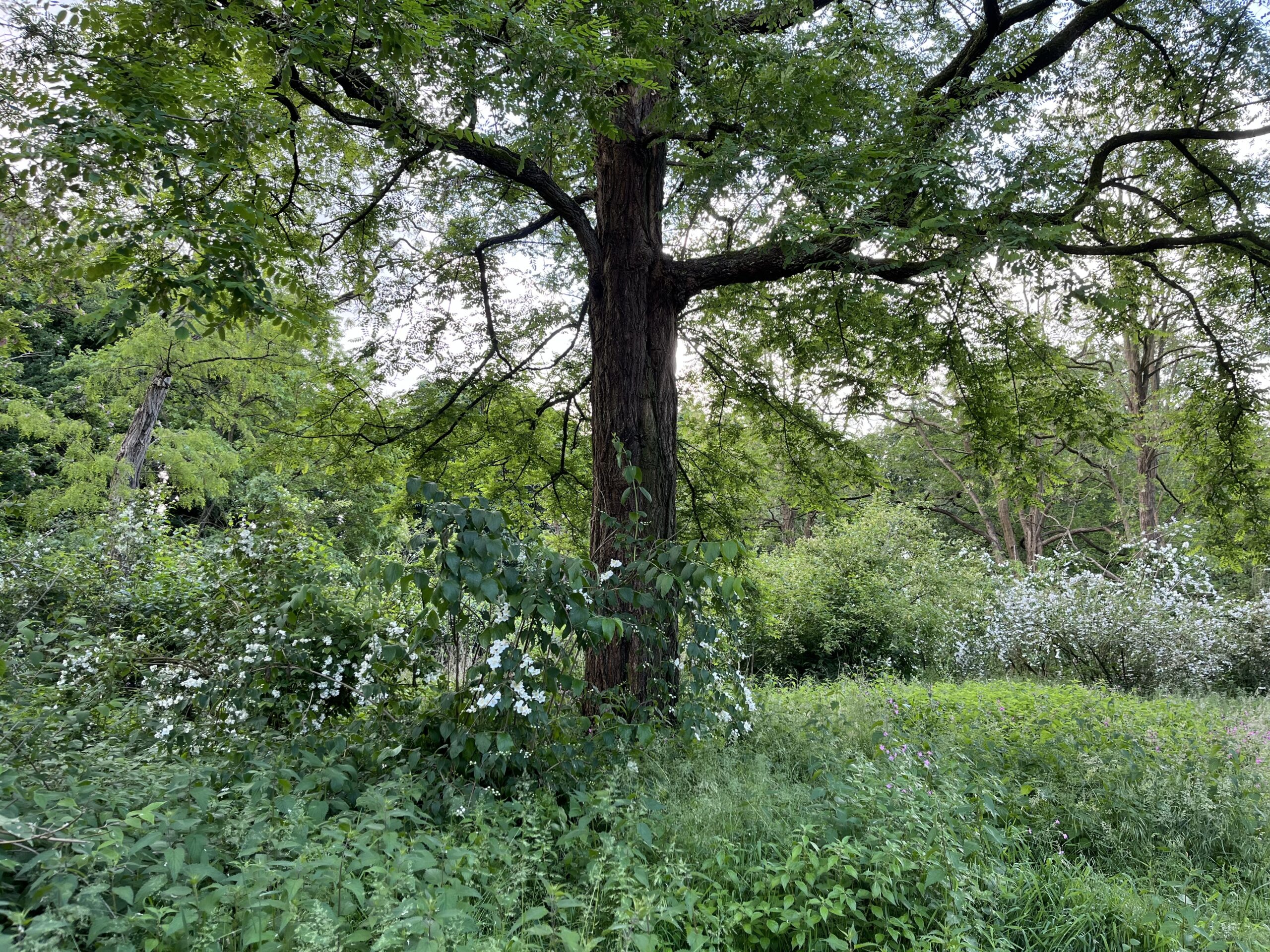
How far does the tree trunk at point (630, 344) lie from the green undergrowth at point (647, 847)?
1.74 m

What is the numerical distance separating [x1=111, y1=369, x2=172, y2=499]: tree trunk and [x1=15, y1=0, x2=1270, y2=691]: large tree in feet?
26.2

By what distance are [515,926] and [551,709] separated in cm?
128

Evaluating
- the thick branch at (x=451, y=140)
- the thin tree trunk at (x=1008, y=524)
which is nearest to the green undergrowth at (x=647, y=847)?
the thick branch at (x=451, y=140)

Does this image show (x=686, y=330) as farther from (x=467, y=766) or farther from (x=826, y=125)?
(x=467, y=766)

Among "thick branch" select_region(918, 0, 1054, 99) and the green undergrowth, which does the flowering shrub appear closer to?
the green undergrowth

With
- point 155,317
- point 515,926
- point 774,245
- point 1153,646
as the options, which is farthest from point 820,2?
point 155,317

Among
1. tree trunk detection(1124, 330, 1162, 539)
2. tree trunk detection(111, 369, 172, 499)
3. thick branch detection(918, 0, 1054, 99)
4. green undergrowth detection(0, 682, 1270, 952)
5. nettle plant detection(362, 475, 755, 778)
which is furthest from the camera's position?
tree trunk detection(1124, 330, 1162, 539)

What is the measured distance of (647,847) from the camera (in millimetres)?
2795

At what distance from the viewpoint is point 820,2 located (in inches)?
228

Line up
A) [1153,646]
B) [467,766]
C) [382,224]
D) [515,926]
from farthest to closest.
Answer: [1153,646] → [382,224] → [467,766] → [515,926]

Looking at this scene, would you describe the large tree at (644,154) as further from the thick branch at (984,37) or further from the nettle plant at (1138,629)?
the nettle plant at (1138,629)

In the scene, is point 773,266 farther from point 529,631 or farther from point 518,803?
point 518,803

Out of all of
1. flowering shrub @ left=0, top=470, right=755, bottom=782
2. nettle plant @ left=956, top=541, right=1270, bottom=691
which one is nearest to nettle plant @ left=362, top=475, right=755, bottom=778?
flowering shrub @ left=0, top=470, right=755, bottom=782

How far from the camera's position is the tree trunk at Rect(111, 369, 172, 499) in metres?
11.8
